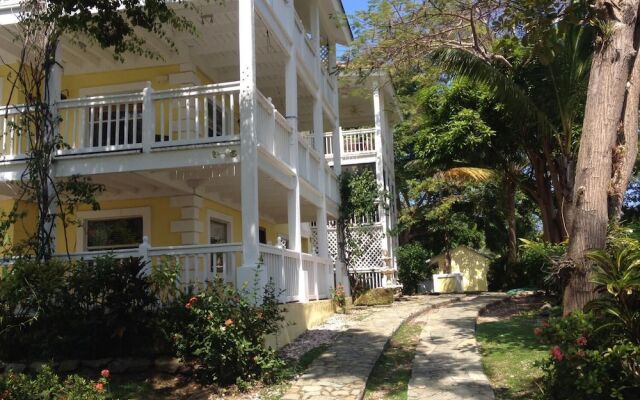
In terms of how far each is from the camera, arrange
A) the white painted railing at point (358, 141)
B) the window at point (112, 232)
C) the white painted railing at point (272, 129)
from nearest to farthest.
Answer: the white painted railing at point (272, 129)
the window at point (112, 232)
the white painted railing at point (358, 141)

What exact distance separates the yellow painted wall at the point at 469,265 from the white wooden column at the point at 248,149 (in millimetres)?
21809

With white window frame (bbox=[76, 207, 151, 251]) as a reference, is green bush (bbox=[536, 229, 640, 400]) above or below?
below

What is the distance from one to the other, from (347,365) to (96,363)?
338 cm

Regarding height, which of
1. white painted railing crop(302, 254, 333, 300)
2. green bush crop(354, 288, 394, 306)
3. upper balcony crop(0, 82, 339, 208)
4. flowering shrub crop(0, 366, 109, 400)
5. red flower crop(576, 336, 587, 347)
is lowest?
flowering shrub crop(0, 366, 109, 400)

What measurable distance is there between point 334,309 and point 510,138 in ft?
22.1

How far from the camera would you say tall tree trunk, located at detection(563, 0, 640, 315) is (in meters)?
6.36

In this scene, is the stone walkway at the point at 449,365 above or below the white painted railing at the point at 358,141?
below

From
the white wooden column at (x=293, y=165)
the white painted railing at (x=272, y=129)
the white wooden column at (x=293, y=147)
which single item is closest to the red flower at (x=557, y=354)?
the white painted railing at (x=272, y=129)

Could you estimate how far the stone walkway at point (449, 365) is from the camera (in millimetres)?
6441

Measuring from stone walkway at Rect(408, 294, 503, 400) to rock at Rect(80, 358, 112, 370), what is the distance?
401 cm

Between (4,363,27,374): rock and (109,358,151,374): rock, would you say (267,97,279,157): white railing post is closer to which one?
(109,358,151,374): rock

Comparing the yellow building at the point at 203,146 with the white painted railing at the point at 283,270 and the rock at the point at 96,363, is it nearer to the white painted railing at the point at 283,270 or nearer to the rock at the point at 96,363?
the white painted railing at the point at 283,270

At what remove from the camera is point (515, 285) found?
2298 centimetres

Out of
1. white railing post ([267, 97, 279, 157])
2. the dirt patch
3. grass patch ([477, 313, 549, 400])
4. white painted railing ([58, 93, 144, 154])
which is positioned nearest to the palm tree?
the dirt patch
